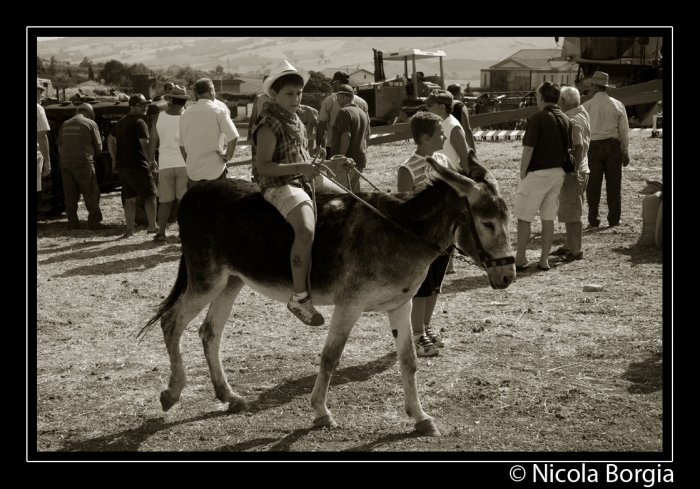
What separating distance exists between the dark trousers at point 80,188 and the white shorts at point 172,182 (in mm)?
2447

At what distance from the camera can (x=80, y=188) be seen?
1395 cm

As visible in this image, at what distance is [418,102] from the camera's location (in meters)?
31.5

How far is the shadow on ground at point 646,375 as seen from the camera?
613 cm

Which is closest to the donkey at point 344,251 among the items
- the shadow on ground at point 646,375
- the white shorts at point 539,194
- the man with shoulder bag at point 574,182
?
the shadow on ground at point 646,375

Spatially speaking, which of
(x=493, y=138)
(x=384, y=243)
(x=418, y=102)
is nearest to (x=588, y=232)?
(x=384, y=243)

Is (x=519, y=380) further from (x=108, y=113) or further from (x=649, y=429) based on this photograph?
(x=108, y=113)

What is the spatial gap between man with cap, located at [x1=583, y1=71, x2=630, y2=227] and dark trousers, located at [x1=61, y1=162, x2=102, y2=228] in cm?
834

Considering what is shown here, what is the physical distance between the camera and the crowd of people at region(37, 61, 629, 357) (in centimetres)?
527

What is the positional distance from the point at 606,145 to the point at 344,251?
806cm

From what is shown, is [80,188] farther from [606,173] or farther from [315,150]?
[606,173]

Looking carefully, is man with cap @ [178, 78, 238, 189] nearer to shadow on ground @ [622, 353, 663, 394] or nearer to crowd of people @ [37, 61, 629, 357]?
crowd of people @ [37, 61, 629, 357]

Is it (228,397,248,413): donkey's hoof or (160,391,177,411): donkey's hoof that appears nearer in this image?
(160,391,177,411): donkey's hoof

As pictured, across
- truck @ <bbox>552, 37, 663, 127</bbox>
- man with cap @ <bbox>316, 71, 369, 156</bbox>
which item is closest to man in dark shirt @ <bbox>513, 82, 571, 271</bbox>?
man with cap @ <bbox>316, 71, 369, 156</bbox>
